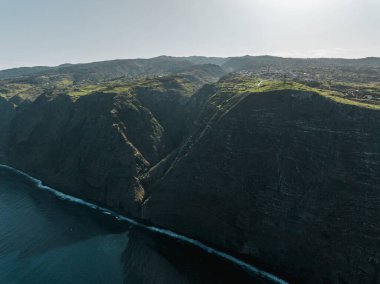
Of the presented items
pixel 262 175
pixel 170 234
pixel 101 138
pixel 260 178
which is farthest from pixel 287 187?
pixel 101 138

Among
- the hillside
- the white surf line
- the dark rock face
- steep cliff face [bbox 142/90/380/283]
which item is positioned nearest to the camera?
steep cliff face [bbox 142/90/380/283]

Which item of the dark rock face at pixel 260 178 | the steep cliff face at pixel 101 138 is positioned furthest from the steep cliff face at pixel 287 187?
the steep cliff face at pixel 101 138

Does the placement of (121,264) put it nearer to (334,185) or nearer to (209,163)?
(209,163)

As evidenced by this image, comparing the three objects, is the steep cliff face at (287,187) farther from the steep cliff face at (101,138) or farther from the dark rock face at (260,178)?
the steep cliff face at (101,138)

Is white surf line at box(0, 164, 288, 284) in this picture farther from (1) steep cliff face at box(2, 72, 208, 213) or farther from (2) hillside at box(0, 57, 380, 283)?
(1) steep cliff face at box(2, 72, 208, 213)

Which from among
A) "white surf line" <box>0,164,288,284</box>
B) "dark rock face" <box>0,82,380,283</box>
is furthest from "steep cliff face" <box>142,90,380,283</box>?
"white surf line" <box>0,164,288,284</box>
